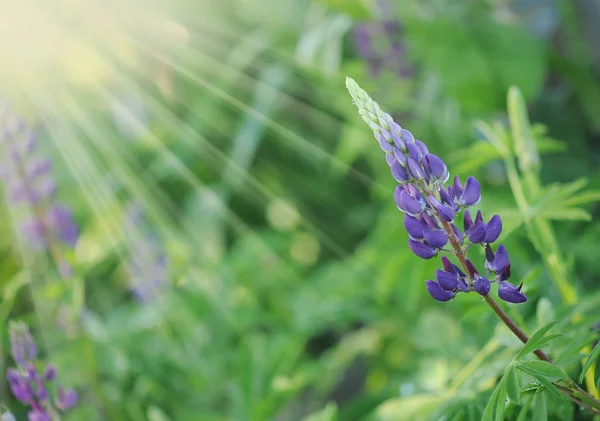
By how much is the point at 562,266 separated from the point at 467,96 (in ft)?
3.32

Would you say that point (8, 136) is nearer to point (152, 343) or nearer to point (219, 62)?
point (152, 343)

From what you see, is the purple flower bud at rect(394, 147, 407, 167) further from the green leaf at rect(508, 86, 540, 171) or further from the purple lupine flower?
the purple lupine flower

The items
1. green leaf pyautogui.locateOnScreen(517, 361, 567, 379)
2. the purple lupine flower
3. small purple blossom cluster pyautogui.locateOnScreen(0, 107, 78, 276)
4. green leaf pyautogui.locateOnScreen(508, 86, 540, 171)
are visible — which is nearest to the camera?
green leaf pyautogui.locateOnScreen(517, 361, 567, 379)

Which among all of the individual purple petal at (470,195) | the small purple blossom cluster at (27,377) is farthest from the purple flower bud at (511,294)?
the small purple blossom cluster at (27,377)

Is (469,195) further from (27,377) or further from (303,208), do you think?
(303,208)

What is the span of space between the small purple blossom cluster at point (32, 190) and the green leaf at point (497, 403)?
1.01 metres

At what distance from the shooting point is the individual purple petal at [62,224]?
159 centimetres

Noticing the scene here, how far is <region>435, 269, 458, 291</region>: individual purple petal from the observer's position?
0.79 metres

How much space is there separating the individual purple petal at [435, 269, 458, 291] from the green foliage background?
0.39 ft

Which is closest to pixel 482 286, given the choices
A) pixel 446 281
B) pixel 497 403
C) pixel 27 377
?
pixel 446 281

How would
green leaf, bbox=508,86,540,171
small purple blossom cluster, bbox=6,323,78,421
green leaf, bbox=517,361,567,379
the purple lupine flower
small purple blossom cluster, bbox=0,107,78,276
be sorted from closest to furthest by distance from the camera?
1. green leaf, bbox=517,361,567,379
2. small purple blossom cluster, bbox=6,323,78,421
3. green leaf, bbox=508,86,540,171
4. small purple blossom cluster, bbox=0,107,78,276
5. the purple lupine flower

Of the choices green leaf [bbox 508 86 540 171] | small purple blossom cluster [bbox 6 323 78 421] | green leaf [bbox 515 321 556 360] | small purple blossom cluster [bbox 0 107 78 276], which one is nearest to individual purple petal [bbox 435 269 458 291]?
green leaf [bbox 515 321 556 360]

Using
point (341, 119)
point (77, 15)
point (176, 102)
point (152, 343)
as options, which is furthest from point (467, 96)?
point (77, 15)

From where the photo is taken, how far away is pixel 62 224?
1606mm
